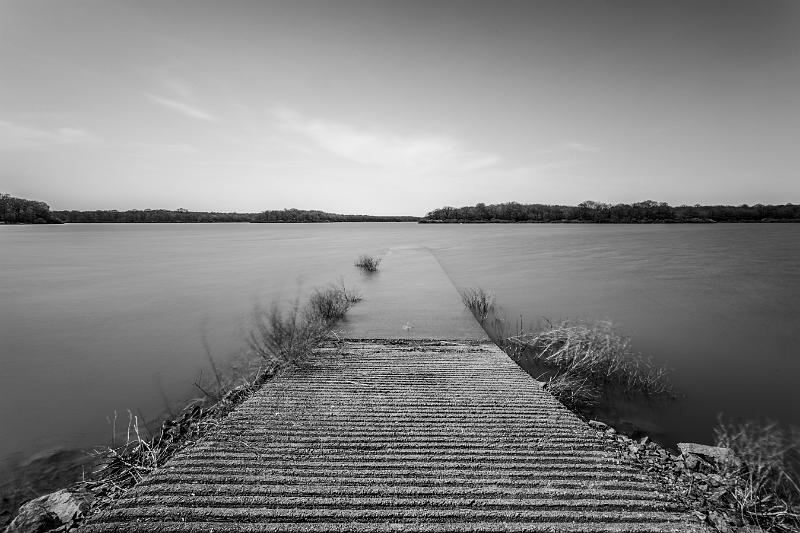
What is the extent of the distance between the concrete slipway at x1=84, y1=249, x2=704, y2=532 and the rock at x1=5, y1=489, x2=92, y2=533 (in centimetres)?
57

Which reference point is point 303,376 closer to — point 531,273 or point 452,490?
point 452,490

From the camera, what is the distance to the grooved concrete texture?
701 centimetres

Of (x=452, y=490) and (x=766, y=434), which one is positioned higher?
(x=452, y=490)

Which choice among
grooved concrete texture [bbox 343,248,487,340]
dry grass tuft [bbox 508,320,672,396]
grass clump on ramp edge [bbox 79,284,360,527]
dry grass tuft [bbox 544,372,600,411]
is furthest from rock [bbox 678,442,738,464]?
grass clump on ramp edge [bbox 79,284,360,527]

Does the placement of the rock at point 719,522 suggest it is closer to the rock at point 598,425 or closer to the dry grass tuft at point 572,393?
the rock at point 598,425

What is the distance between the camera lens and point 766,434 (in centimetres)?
448

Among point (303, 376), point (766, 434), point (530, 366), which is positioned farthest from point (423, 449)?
point (766, 434)

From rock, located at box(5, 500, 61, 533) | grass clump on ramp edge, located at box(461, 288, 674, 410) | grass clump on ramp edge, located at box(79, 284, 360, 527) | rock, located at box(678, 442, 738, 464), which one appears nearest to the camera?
rock, located at box(5, 500, 61, 533)

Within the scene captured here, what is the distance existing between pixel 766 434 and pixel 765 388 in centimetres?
198

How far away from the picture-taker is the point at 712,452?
3.59 m

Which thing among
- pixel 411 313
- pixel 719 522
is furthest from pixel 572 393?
pixel 411 313

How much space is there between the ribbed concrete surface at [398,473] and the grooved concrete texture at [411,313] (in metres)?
2.77

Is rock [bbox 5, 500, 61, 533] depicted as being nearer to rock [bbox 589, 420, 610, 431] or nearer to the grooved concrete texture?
the grooved concrete texture

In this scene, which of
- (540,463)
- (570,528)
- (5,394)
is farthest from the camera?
(5,394)
